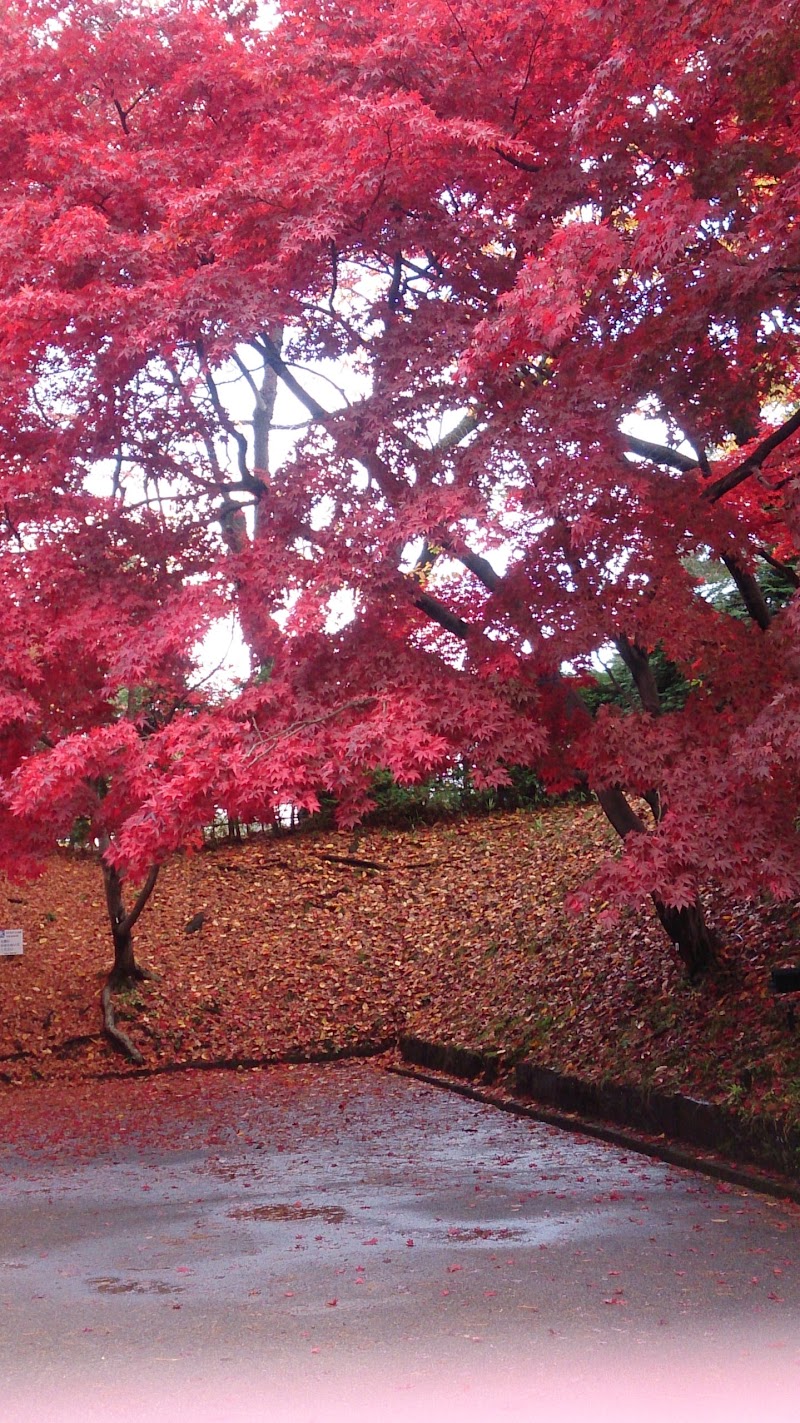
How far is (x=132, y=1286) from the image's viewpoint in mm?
5805

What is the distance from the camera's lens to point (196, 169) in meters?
8.39

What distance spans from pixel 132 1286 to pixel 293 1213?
1667 mm

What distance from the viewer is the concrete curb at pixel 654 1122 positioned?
7.38 meters

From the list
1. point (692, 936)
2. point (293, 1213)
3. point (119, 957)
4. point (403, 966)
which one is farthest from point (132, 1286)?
point (403, 966)

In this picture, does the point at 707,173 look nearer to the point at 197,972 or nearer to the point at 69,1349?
the point at 69,1349

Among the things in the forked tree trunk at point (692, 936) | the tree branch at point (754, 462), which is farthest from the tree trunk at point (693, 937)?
the tree branch at point (754, 462)

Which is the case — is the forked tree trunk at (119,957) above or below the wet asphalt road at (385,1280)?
above

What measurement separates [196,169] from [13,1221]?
21.6ft

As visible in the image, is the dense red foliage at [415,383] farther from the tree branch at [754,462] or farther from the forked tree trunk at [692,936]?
the forked tree trunk at [692,936]

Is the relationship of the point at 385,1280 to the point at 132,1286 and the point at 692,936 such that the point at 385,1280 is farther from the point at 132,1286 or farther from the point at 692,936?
the point at 692,936

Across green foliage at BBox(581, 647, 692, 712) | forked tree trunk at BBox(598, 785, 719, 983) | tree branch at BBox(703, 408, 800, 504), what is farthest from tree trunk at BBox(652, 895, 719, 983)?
green foliage at BBox(581, 647, 692, 712)

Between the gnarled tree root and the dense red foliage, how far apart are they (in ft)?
21.0

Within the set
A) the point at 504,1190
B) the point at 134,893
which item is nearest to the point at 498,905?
the point at 134,893

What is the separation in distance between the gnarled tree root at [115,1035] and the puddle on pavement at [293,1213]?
716 centimetres
